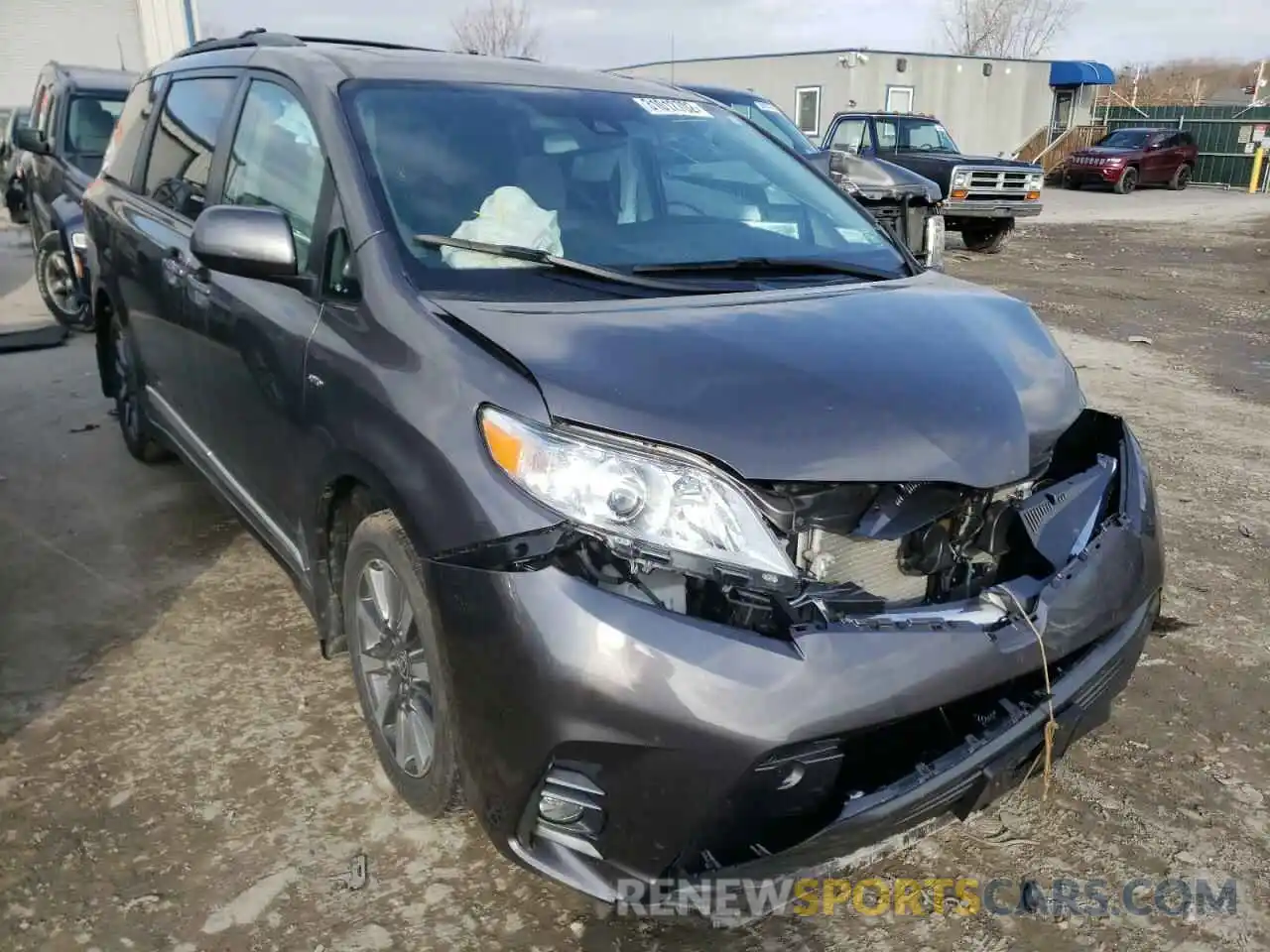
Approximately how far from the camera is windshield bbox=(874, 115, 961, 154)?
50.4 ft

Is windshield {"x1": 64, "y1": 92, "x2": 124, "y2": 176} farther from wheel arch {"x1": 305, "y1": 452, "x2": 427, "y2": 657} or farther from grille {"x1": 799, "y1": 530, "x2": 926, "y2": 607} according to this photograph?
grille {"x1": 799, "y1": 530, "x2": 926, "y2": 607}

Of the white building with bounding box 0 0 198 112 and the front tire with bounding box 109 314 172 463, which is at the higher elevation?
the white building with bounding box 0 0 198 112

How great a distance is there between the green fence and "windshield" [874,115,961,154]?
1968 cm

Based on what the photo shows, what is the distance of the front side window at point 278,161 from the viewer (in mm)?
2820

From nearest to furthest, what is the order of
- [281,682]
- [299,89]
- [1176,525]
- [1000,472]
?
[1000,472], [299,89], [281,682], [1176,525]

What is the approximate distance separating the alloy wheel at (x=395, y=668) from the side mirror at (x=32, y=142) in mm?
7073

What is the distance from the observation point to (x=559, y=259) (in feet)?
8.67

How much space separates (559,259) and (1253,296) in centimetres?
1132

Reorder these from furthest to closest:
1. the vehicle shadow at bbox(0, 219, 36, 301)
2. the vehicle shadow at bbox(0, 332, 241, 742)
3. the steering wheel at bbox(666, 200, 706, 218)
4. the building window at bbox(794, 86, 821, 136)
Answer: the building window at bbox(794, 86, 821, 136) < the vehicle shadow at bbox(0, 219, 36, 301) < the vehicle shadow at bbox(0, 332, 241, 742) < the steering wheel at bbox(666, 200, 706, 218)

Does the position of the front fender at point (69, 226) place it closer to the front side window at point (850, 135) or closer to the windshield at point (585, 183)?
the windshield at point (585, 183)

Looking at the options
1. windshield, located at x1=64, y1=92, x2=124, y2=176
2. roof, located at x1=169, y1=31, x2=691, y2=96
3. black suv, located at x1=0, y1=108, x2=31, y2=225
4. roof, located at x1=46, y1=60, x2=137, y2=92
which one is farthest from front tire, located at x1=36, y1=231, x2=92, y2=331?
roof, located at x1=169, y1=31, x2=691, y2=96

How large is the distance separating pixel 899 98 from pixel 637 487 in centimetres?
2918

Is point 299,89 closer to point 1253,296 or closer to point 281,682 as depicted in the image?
point 281,682

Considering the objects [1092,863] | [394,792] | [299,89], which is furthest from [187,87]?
[1092,863]
